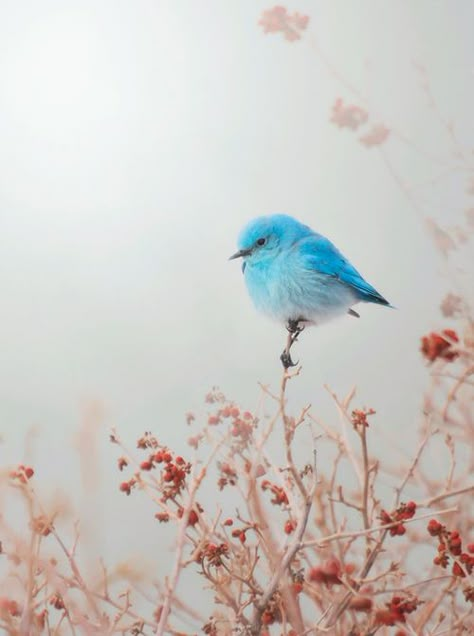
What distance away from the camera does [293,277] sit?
2111 mm

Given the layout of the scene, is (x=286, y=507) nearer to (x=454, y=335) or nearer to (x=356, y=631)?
(x=356, y=631)

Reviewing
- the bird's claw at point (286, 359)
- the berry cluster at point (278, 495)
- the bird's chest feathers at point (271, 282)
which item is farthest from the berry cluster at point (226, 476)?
the bird's chest feathers at point (271, 282)

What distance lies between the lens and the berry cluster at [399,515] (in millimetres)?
1219

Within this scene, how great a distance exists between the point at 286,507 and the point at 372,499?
26 cm

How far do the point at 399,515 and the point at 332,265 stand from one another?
1188mm

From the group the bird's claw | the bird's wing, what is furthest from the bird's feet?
the bird's wing

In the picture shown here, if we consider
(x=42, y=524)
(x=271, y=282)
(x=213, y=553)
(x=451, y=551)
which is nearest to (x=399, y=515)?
(x=451, y=551)

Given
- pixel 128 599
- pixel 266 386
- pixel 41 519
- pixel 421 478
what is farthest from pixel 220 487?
pixel 421 478

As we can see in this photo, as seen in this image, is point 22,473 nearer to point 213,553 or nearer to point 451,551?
point 213,553

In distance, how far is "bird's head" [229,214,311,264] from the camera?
2.13 m

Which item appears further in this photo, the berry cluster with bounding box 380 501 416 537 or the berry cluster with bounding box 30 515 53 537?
the berry cluster with bounding box 380 501 416 537

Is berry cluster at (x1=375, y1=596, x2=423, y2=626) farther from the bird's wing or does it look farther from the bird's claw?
the bird's wing

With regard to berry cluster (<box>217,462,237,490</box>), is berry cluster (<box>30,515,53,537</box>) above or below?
below

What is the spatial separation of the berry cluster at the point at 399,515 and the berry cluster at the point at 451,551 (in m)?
0.09
